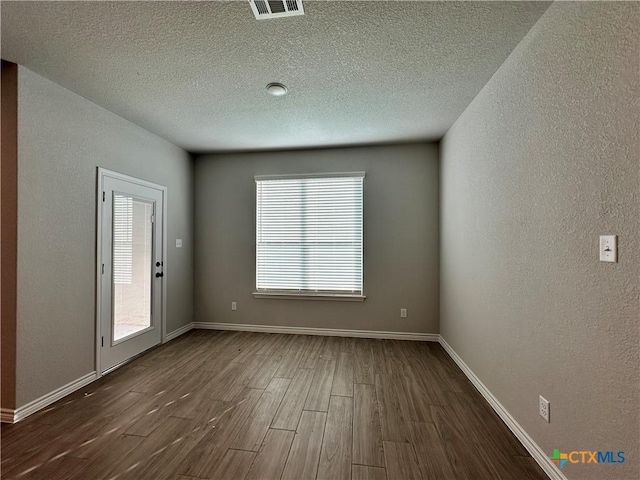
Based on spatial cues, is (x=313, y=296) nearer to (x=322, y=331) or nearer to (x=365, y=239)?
(x=322, y=331)

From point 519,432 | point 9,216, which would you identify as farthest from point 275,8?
point 519,432

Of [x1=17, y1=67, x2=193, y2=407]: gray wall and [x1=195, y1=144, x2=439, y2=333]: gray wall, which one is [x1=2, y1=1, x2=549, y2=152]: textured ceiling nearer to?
[x1=17, y1=67, x2=193, y2=407]: gray wall

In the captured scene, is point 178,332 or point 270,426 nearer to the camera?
point 270,426

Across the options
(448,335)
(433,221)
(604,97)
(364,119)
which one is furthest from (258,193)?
(604,97)

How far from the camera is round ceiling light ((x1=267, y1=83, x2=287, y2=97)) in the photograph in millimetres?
2430

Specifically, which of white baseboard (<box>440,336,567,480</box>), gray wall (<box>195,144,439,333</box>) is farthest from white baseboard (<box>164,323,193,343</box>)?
white baseboard (<box>440,336,567,480</box>)

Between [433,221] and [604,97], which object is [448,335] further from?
[604,97]

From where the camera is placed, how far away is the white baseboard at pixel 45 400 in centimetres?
210

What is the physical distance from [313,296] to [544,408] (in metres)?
2.85

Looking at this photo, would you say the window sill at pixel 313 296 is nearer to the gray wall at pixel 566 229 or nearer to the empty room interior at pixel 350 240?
the empty room interior at pixel 350 240

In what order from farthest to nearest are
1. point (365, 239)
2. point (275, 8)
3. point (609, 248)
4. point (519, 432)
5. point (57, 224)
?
point (365, 239)
point (57, 224)
point (519, 432)
point (275, 8)
point (609, 248)

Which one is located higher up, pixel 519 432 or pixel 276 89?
pixel 276 89

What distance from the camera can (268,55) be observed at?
2057 millimetres

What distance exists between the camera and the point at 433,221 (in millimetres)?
3938
